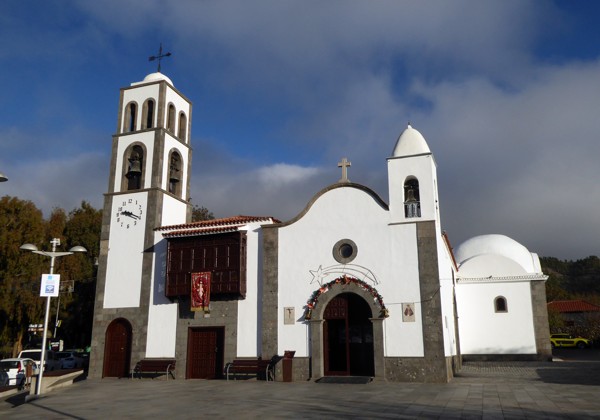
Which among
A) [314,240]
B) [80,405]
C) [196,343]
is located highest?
[314,240]

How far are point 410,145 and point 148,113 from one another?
12.4m

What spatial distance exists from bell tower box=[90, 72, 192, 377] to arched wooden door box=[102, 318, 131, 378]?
0.13ft

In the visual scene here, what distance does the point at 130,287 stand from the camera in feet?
70.5

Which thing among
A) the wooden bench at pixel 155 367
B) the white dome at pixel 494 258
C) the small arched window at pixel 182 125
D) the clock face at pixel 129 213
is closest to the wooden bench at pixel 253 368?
the wooden bench at pixel 155 367

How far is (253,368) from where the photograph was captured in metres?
18.5

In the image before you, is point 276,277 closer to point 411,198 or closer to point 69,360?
point 411,198

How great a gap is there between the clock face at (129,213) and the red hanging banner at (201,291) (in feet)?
14.0

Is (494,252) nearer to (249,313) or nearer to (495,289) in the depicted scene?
(495,289)

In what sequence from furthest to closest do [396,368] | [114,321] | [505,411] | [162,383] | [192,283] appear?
[114,321]
[192,283]
[162,383]
[396,368]
[505,411]

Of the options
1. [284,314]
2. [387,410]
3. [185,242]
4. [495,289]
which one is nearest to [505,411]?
[387,410]

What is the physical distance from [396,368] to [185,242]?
9.54 m

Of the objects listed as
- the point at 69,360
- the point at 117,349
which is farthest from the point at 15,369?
the point at 69,360

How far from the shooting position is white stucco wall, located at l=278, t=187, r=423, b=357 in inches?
695

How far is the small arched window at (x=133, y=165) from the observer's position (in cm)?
2283
